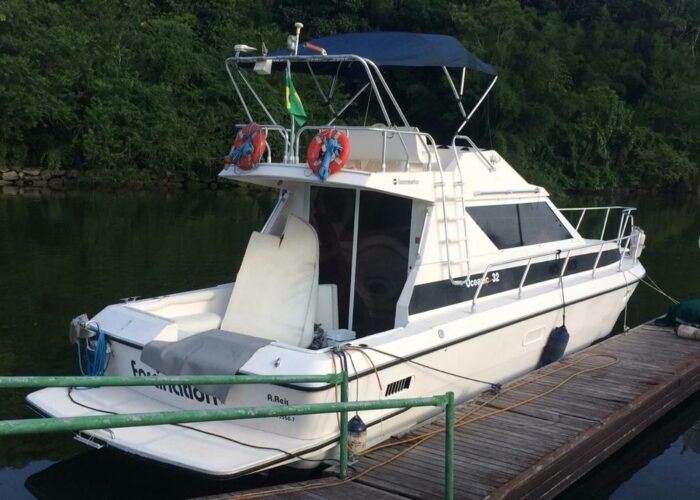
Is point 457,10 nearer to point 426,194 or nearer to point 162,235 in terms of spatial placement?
point 162,235

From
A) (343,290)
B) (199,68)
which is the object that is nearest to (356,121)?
(199,68)

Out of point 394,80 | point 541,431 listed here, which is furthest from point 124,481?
point 394,80

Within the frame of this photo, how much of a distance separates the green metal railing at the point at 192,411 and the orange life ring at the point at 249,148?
2822mm

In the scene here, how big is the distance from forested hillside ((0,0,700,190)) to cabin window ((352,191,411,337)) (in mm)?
26481

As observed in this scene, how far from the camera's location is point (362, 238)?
805 centimetres

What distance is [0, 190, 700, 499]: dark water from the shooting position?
280 inches

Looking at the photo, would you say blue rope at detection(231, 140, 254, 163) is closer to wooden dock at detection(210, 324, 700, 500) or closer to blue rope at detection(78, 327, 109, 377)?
blue rope at detection(78, 327, 109, 377)

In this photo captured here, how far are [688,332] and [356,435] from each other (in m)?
5.93

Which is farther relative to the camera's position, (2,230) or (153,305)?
(2,230)

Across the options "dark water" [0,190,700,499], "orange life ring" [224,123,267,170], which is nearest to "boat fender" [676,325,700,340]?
"dark water" [0,190,700,499]

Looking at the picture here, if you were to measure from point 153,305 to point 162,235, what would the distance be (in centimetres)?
1266

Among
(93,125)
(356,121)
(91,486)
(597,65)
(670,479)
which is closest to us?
(91,486)

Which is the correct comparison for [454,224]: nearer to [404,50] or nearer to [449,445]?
[404,50]

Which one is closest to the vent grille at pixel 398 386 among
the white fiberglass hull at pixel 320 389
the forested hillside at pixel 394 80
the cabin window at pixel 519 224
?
the white fiberglass hull at pixel 320 389
